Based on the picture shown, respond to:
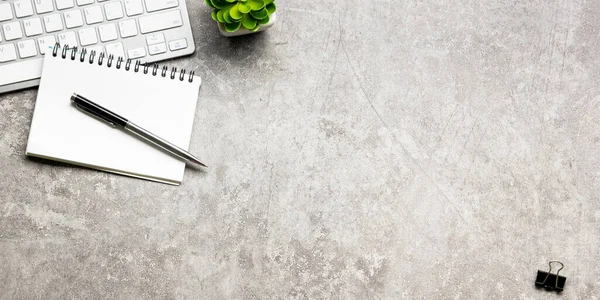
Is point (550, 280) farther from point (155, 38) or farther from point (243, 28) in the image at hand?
point (155, 38)

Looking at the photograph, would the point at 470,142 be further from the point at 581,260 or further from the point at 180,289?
the point at 180,289

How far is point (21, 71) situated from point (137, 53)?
175 millimetres

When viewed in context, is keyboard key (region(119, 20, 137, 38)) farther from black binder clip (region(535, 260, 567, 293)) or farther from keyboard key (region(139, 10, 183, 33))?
black binder clip (region(535, 260, 567, 293))

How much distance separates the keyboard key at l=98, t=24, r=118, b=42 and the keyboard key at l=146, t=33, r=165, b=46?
0.05 metres

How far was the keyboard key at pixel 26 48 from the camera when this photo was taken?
101 centimetres

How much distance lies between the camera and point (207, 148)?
1.06m

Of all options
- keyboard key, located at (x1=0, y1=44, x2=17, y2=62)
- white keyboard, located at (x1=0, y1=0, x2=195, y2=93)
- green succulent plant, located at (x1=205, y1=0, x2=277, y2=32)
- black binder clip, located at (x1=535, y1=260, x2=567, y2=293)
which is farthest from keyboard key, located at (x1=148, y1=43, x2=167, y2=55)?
black binder clip, located at (x1=535, y1=260, x2=567, y2=293)

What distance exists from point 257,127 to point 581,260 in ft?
→ 1.87

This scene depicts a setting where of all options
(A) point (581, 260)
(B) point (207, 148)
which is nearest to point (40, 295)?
(B) point (207, 148)

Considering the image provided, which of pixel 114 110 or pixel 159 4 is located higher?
pixel 159 4

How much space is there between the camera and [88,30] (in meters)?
1.03

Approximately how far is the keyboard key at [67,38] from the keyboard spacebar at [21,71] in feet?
0.13

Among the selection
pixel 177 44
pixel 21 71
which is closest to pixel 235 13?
pixel 177 44

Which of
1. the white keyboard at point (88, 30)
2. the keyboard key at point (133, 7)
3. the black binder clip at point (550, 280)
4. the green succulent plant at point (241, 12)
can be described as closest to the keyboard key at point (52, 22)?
the white keyboard at point (88, 30)
